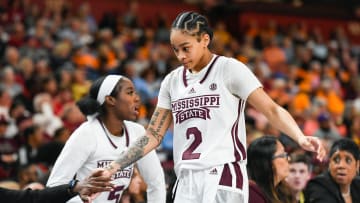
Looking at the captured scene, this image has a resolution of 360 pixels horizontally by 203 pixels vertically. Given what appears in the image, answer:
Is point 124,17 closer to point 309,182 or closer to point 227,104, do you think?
point 309,182

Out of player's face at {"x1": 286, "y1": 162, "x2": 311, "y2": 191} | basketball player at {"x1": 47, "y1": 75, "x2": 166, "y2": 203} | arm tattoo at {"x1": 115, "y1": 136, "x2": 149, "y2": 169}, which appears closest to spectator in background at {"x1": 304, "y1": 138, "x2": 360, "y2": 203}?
player's face at {"x1": 286, "y1": 162, "x2": 311, "y2": 191}

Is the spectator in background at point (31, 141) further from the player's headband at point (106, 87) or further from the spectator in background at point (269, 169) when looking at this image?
the spectator in background at point (269, 169)

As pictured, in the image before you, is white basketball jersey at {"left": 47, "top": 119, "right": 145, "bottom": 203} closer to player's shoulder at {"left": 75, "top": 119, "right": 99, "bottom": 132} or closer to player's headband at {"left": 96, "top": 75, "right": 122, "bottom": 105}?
player's shoulder at {"left": 75, "top": 119, "right": 99, "bottom": 132}

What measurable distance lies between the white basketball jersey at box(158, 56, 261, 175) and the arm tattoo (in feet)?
0.74

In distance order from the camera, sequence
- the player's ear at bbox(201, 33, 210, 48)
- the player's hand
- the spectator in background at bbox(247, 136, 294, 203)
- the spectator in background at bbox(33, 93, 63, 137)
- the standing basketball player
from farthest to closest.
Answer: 1. the spectator in background at bbox(33, 93, 63, 137)
2. the spectator in background at bbox(247, 136, 294, 203)
3. the player's ear at bbox(201, 33, 210, 48)
4. the standing basketball player
5. the player's hand

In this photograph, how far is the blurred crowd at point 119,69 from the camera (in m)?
10.7

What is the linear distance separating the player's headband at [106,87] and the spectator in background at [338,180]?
1944 mm

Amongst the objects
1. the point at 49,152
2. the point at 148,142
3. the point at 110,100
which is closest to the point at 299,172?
the point at 110,100

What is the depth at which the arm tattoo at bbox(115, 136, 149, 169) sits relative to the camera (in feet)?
16.6

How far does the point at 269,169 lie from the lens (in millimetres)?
5859

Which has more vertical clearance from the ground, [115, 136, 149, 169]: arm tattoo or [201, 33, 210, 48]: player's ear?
[201, 33, 210, 48]: player's ear

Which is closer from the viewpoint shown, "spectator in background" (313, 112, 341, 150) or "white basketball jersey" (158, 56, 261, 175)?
"white basketball jersey" (158, 56, 261, 175)

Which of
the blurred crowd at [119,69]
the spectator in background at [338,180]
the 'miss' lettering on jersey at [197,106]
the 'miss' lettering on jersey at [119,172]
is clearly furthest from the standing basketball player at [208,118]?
the blurred crowd at [119,69]

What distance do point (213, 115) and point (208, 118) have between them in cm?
4
